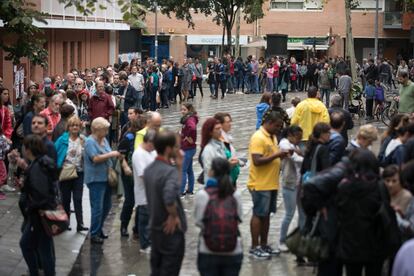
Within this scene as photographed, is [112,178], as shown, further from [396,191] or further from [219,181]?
[396,191]

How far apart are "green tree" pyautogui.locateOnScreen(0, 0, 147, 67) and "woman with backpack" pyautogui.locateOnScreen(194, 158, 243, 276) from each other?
2973 mm

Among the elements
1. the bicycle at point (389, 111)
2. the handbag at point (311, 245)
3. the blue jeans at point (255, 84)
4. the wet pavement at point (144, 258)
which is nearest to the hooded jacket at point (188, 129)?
the wet pavement at point (144, 258)

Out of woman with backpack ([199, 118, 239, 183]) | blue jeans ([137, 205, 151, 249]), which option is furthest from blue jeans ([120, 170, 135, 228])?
woman with backpack ([199, 118, 239, 183])

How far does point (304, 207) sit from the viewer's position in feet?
28.0

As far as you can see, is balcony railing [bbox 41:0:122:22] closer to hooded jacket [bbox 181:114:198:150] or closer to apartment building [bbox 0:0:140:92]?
apartment building [bbox 0:0:140:92]

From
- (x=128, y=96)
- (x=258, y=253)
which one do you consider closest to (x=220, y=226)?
(x=258, y=253)

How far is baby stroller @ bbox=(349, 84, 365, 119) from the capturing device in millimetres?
28938

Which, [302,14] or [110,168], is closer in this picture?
[110,168]

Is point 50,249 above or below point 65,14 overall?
below

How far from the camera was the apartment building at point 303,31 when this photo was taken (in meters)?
62.8

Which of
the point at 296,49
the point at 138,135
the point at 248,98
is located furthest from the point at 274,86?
the point at 138,135

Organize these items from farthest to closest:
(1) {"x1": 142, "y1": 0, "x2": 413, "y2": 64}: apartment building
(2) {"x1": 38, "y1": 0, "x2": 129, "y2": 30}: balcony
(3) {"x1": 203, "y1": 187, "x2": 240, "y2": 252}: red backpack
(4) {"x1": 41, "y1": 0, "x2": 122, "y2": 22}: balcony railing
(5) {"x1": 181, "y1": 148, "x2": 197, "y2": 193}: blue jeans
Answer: (1) {"x1": 142, "y1": 0, "x2": 413, "y2": 64}: apartment building
(2) {"x1": 38, "y1": 0, "x2": 129, "y2": 30}: balcony
(4) {"x1": 41, "y1": 0, "x2": 122, "y2": 22}: balcony railing
(5) {"x1": 181, "y1": 148, "x2": 197, "y2": 193}: blue jeans
(3) {"x1": 203, "y1": 187, "x2": 240, "y2": 252}: red backpack

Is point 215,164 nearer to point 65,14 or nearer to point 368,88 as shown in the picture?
point 368,88

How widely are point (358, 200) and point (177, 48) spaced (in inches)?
2231
